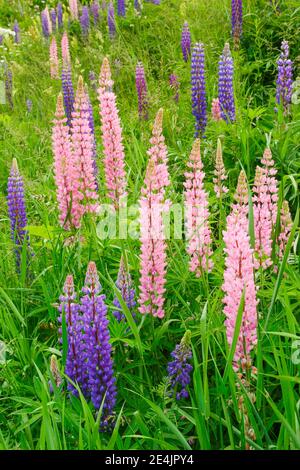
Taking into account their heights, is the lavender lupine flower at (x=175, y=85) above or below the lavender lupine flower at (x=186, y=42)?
below

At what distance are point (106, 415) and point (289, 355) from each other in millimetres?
717

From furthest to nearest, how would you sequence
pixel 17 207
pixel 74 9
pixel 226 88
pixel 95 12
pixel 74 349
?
pixel 74 9 < pixel 95 12 < pixel 226 88 < pixel 17 207 < pixel 74 349

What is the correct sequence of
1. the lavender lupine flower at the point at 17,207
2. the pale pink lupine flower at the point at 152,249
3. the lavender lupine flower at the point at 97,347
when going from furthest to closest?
the lavender lupine flower at the point at 17,207 → the pale pink lupine flower at the point at 152,249 → the lavender lupine flower at the point at 97,347

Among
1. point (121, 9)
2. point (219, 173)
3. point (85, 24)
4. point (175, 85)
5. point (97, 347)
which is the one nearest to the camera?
point (97, 347)

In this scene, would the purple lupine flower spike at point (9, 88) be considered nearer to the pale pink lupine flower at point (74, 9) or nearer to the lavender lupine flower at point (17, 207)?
the pale pink lupine flower at point (74, 9)

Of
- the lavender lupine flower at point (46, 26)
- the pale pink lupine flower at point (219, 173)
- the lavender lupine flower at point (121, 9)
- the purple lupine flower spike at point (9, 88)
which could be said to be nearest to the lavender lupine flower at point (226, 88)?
the pale pink lupine flower at point (219, 173)

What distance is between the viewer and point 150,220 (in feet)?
7.91

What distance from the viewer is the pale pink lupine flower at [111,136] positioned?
312 centimetres

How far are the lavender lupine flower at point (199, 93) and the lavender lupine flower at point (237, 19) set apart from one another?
0.90m

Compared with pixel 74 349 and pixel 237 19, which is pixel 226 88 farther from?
pixel 74 349

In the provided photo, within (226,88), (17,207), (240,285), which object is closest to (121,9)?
(226,88)

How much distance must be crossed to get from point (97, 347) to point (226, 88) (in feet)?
9.01

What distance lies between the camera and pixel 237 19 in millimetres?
5441
